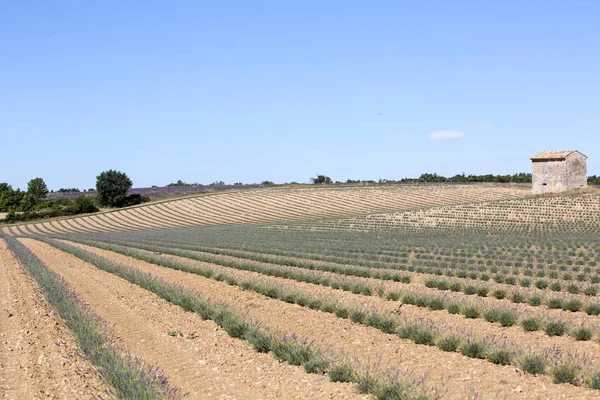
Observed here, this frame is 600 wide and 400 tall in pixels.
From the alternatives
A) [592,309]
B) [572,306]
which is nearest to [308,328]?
[572,306]

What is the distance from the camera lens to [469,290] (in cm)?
1839

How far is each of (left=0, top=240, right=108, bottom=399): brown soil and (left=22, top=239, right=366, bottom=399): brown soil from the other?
1.12 m

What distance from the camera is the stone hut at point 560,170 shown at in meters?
72.1

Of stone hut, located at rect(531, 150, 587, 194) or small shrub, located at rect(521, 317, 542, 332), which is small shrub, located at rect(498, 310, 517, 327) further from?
stone hut, located at rect(531, 150, 587, 194)

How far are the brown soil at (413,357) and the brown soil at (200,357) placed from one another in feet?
4.55

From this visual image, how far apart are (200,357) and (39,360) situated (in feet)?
9.20

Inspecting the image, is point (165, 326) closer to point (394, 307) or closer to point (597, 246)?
point (394, 307)

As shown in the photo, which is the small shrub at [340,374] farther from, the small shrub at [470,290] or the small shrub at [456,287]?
the small shrub at [456,287]

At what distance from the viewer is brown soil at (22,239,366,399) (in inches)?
345

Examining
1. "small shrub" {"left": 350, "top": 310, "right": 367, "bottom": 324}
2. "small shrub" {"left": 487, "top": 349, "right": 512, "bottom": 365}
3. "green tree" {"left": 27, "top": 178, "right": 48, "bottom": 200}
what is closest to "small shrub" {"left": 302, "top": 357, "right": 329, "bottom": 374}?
"small shrub" {"left": 487, "top": 349, "right": 512, "bottom": 365}

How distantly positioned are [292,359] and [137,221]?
82549 millimetres

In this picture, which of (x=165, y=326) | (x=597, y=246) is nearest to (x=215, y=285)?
(x=165, y=326)

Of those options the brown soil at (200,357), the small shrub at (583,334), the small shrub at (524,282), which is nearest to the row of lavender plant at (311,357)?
the brown soil at (200,357)

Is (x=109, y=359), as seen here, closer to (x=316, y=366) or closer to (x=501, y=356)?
(x=316, y=366)
